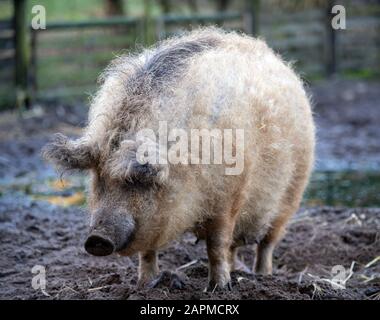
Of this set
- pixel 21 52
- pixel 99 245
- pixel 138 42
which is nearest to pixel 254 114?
pixel 99 245

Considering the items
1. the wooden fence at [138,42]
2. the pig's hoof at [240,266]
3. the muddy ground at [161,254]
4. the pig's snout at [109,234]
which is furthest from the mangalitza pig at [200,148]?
the wooden fence at [138,42]

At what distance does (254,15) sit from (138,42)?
8.29ft

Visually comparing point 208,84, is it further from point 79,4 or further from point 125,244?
point 79,4

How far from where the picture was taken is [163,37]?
25.2ft

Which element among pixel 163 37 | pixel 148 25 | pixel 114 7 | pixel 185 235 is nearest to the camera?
pixel 185 235

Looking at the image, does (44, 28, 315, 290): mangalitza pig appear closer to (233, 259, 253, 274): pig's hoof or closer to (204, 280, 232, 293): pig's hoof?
(204, 280, 232, 293): pig's hoof

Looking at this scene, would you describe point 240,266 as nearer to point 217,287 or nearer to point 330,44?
point 217,287

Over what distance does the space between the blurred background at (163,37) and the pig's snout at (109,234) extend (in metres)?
3.55

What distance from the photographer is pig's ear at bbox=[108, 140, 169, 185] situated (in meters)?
3.98

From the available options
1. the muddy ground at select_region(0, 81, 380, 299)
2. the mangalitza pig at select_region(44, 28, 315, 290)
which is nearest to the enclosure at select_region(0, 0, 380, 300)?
the muddy ground at select_region(0, 81, 380, 299)

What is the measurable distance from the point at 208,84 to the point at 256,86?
0.43 metres

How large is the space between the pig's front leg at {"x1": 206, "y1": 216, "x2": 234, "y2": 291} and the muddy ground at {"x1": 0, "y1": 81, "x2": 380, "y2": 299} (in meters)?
0.09

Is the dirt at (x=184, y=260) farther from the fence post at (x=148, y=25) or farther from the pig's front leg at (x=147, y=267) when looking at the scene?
the fence post at (x=148, y=25)
